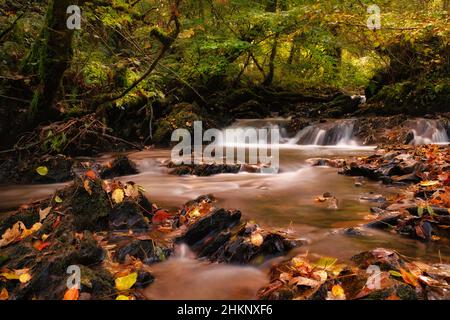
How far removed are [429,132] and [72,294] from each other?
10884mm

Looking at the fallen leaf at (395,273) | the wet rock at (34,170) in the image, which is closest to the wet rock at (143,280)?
the fallen leaf at (395,273)

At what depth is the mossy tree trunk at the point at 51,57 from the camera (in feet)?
19.0

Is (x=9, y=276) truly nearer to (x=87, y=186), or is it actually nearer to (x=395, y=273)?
(x=87, y=186)

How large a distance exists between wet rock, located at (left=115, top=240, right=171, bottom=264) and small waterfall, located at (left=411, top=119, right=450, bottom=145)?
920cm

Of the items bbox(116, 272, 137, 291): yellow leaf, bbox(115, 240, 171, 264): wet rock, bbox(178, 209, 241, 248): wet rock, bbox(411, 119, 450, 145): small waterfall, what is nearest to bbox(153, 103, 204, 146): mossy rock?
bbox(411, 119, 450, 145): small waterfall

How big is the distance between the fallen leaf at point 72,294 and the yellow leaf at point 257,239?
1.52 meters

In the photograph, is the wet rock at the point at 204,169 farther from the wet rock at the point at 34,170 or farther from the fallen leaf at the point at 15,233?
the fallen leaf at the point at 15,233

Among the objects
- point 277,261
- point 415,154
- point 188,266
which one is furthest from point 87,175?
point 415,154

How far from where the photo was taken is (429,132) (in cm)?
1056

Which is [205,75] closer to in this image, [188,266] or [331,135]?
[331,135]

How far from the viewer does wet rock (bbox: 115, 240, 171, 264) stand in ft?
10.3

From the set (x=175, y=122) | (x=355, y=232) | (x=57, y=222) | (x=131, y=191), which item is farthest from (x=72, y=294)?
(x=175, y=122)

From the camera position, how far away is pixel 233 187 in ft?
20.9
